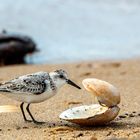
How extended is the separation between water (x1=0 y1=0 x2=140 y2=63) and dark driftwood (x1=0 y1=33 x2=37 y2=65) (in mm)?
425

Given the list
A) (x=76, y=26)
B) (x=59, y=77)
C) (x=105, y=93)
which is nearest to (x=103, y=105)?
(x=105, y=93)

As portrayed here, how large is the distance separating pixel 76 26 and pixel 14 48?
361 cm

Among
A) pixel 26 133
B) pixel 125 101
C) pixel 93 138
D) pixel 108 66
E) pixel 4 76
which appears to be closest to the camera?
pixel 93 138

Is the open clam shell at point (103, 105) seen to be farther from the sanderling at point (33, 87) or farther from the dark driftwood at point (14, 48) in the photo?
the dark driftwood at point (14, 48)

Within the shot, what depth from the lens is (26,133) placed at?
563 cm

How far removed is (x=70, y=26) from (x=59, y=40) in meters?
1.44

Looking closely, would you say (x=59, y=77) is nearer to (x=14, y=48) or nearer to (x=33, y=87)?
(x=33, y=87)

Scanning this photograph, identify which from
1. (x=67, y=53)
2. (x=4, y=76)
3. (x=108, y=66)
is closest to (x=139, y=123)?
(x=4, y=76)

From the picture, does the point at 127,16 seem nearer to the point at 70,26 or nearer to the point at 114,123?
the point at 70,26

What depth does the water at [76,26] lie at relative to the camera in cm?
1290

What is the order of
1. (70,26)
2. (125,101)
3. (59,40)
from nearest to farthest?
(125,101) → (59,40) → (70,26)

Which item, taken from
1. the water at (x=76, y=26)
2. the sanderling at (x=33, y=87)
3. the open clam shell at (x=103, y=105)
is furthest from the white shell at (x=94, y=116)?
the water at (x=76, y=26)

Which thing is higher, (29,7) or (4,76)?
(29,7)

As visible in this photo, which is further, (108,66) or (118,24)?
(118,24)
